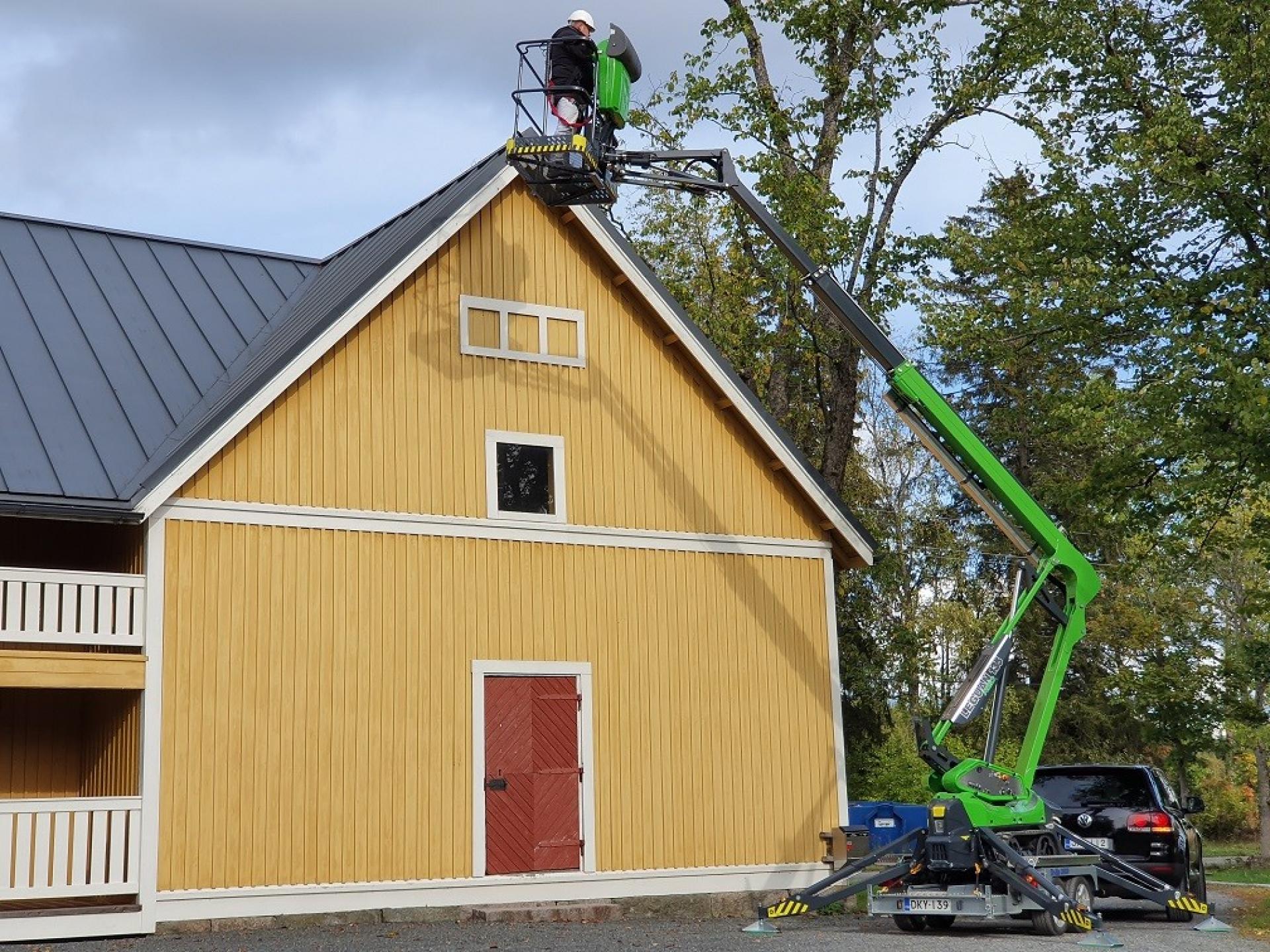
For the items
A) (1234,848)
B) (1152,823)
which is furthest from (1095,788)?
(1234,848)

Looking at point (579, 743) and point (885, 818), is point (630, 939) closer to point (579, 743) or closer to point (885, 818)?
point (579, 743)

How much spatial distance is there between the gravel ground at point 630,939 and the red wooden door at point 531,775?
1079 millimetres

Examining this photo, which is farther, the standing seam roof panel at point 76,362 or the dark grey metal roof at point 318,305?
the standing seam roof panel at point 76,362

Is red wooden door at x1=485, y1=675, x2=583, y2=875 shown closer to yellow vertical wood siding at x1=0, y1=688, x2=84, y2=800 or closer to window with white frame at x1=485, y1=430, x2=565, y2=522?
window with white frame at x1=485, y1=430, x2=565, y2=522

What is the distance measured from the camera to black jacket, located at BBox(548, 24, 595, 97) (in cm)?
1460

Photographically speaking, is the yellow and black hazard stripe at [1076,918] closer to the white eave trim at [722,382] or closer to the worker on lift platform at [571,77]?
the white eave trim at [722,382]

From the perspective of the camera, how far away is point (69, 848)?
13.7 meters

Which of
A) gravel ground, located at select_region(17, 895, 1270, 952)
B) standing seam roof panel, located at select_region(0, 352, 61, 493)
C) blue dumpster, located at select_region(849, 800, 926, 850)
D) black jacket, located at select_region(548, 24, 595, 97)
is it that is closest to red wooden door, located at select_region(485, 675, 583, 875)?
gravel ground, located at select_region(17, 895, 1270, 952)

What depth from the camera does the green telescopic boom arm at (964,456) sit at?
1520 cm

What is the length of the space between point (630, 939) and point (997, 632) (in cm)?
483

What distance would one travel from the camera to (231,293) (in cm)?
1894

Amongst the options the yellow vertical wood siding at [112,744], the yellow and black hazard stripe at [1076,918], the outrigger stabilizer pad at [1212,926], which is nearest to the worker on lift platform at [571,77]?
the yellow vertical wood siding at [112,744]

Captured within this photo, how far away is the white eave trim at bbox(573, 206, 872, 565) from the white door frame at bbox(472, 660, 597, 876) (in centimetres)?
376

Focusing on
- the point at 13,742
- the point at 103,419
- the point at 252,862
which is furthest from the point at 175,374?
the point at 252,862
